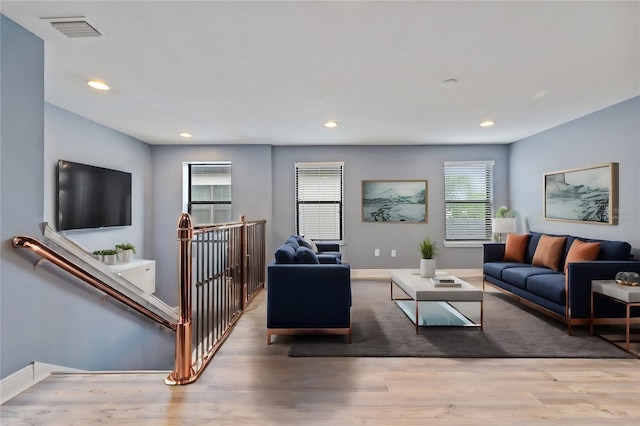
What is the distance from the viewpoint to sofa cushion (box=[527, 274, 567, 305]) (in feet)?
10.6

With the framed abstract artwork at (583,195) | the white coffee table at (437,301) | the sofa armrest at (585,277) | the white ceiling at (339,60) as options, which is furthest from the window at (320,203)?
the sofa armrest at (585,277)

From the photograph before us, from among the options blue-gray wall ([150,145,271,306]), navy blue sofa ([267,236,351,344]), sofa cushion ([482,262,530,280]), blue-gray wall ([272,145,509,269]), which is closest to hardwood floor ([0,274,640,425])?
navy blue sofa ([267,236,351,344])

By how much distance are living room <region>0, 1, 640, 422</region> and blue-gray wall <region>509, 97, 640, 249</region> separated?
0.01 meters

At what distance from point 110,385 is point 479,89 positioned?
157 inches

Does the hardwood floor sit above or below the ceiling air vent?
below

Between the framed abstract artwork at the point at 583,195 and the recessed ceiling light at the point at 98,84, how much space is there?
217 inches

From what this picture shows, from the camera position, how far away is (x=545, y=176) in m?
4.84

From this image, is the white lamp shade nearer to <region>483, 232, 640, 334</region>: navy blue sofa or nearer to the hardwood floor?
<region>483, 232, 640, 334</region>: navy blue sofa

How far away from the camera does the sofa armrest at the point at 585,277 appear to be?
122 inches

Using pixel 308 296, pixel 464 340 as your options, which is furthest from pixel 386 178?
pixel 308 296

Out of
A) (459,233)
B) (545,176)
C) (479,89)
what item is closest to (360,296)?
(459,233)

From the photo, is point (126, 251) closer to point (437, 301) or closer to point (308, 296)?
point (308, 296)

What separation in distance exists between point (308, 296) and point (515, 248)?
349cm

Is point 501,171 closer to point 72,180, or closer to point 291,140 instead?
point 291,140
